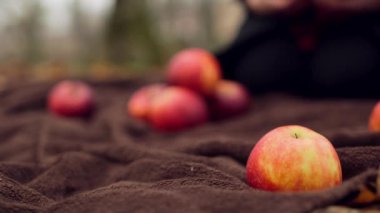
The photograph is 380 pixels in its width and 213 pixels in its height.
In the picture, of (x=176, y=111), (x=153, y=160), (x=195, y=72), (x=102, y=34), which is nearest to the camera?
(x=153, y=160)

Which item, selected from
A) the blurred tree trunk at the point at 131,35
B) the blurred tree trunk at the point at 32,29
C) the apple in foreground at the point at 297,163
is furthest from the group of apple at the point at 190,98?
the blurred tree trunk at the point at 32,29

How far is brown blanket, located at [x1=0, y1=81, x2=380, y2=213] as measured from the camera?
3.32 ft

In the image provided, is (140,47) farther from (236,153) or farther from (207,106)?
(236,153)

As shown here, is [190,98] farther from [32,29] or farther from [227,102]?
[32,29]

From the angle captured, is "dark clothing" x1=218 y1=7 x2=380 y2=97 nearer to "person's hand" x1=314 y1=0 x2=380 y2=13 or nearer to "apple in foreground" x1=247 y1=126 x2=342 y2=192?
"person's hand" x1=314 y1=0 x2=380 y2=13

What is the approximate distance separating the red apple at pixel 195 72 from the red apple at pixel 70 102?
0.46 metres

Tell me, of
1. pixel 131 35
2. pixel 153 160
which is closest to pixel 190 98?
pixel 153 160

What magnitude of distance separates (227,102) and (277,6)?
0.47 meters

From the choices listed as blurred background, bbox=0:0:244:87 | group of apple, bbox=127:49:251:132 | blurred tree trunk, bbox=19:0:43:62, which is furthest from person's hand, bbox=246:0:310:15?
blurred tree trunk, bbox=19:0:43:62

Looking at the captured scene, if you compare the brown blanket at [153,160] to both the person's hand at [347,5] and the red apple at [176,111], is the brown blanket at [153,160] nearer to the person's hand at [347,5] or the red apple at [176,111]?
the red apple at [176,111]

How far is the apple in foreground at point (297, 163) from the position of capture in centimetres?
112

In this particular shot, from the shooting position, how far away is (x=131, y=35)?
571 cm

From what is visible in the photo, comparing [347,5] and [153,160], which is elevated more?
[347,5]

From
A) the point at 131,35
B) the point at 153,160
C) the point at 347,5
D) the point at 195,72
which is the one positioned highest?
the point at 131,35
